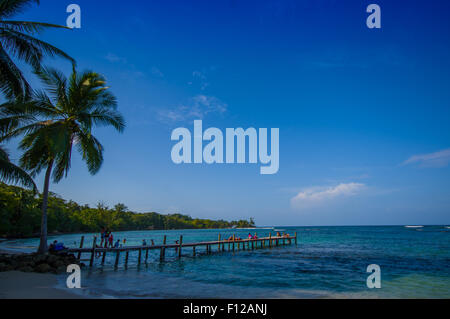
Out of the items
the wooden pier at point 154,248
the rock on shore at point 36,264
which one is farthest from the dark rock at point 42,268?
the wooden pier at point 154,248

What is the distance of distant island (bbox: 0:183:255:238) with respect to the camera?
43131 millimetres

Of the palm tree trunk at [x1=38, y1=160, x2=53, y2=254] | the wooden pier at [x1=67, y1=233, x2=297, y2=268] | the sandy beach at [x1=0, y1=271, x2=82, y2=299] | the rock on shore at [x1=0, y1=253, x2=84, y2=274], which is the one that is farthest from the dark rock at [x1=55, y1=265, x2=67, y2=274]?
the wooden pier at [x1=67, y1=233, x2=297, y2=268]

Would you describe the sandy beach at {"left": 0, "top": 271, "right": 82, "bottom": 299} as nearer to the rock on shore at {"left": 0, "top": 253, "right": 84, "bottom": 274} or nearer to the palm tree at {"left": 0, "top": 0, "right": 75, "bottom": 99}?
the rock on shore at {"left": 0, "top": 253, "right": 84, "bottom": 274}

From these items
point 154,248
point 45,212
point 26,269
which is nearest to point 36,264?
point 26,269

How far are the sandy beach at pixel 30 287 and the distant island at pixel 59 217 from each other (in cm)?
470

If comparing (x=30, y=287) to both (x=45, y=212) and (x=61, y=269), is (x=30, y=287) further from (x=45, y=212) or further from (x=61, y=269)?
(x=45, y=212)

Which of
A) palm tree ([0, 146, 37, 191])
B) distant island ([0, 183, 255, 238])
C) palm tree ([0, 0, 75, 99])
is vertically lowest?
distant island ([0, 183, 255, 238])

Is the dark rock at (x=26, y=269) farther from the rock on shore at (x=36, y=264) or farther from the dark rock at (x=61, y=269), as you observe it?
the dark rock at (x=61, y=269)

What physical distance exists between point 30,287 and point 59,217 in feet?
239

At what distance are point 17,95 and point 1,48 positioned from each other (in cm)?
186

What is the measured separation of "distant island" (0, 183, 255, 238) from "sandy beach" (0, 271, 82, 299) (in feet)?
15.4
